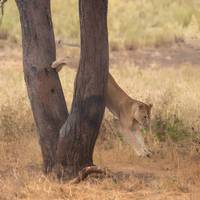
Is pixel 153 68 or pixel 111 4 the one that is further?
pixel 111 4

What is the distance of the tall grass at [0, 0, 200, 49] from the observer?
24953mm

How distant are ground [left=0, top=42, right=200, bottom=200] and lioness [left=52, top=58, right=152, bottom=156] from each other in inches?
9.8

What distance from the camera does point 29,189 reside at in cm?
806

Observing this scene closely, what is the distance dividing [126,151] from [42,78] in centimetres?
251

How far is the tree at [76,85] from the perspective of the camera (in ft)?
27.3

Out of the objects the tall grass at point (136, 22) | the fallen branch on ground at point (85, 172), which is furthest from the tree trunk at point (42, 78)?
the tall grass at point (136, 22)

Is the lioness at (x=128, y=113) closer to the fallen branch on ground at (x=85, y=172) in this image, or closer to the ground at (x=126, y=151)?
the ground at (x=126, y=151)

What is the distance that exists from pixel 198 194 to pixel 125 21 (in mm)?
21808

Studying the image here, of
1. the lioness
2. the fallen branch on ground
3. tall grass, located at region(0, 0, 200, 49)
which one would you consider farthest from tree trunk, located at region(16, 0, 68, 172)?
tall grass, located at region(0, 0, 200, 49)

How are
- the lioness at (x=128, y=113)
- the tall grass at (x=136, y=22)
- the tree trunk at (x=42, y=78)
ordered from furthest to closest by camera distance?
the tall grass at (x=136, y=22), the lioness at (x=128, y=113), the tree trunk at (x=42, y=78)

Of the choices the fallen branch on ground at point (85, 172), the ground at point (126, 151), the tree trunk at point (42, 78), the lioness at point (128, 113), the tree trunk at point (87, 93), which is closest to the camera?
the ground at point (126, 151)

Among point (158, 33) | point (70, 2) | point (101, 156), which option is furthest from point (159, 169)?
point (70, 2)

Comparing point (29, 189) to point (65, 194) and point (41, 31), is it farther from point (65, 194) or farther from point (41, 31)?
point (41, 31)

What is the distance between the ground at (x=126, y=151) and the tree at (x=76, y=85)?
0.38 metres
